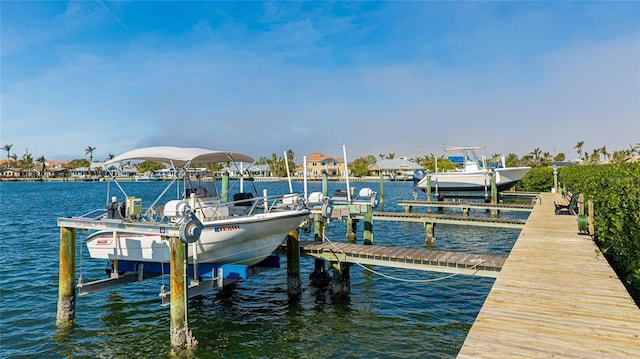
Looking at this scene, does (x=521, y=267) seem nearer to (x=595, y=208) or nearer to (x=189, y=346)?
(x=595, y=208)

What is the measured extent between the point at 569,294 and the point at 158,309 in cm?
1080

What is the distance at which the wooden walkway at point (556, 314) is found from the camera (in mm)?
4586

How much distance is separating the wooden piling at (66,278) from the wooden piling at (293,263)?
5.72 meters

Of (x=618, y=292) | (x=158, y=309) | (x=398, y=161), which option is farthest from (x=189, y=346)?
(x=398, y=161)

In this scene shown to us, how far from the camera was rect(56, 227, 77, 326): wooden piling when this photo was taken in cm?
1023

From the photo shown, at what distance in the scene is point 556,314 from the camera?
5.64m

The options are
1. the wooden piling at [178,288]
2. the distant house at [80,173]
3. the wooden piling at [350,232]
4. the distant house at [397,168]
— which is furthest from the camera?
the distant house at [80,173]

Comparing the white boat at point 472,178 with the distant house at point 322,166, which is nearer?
the white boat at point 472,178

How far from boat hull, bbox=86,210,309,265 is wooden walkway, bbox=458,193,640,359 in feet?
19.4

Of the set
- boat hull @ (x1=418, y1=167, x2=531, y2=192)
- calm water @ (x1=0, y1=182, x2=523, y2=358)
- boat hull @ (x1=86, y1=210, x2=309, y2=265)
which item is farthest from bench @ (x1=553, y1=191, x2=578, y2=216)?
boat hull @ (x1=418, y1=167, x2=531, y2=192)

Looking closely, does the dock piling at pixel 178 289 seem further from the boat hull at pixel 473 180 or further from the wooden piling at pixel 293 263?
the boat hull at pixel 473 180

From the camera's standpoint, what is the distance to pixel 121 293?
13.9m

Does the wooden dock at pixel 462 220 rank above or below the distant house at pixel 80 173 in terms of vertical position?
below

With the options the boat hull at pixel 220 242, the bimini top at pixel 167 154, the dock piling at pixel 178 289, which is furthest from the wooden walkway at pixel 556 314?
the bimini top at pixel 167 154
